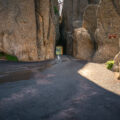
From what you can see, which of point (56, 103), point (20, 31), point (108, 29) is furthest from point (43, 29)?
point (56, 103)

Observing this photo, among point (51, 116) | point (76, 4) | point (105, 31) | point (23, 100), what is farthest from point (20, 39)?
point (76, 4)

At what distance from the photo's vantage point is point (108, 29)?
12.2 metres

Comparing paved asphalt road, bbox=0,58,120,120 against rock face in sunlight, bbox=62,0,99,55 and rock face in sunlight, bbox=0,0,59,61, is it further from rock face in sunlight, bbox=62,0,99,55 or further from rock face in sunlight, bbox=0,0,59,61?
rock face in sunlight, bbox=62,0,99,55

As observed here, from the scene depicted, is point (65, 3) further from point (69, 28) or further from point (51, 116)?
point (51, 116)

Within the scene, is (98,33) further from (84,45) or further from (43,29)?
(43,29)

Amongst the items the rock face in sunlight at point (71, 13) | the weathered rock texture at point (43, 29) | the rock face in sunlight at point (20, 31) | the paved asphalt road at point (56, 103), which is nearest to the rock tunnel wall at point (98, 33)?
the rock face in sunlight at point (71, 13)

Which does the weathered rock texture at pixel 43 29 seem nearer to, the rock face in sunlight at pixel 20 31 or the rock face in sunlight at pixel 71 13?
the rock face in sunlight at pixel 20 31

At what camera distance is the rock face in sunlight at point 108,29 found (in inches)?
459

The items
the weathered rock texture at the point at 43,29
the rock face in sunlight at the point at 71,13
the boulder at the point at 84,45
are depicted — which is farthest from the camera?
the rock face in sunlight at the point at 71,13

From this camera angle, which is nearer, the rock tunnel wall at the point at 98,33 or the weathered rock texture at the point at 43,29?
the rock tunnel wall at the point at 98,33

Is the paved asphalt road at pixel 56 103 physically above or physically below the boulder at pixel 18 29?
below

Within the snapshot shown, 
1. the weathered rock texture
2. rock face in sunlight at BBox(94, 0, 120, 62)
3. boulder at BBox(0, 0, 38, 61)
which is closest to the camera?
rock face in sunlight at BBox(94, 0, 120, 62)

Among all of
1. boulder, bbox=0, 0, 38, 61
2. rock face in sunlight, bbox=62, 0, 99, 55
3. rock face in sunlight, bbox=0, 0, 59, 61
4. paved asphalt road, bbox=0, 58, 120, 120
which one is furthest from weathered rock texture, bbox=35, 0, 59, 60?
paved asphalt road, bbox=0, 58, 120, 120

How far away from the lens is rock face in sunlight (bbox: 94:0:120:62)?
11664mm
